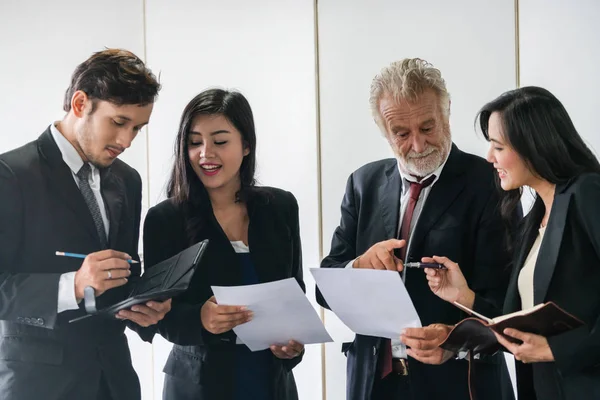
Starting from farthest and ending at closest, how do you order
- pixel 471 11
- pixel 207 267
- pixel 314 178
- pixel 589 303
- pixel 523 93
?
1. pixel 314 178
2. pixel 471 11
3. pixel 207 267
4. pixel 523 93
5. pixel 589 303

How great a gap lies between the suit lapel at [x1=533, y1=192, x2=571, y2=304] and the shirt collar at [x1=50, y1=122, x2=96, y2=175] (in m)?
1.60

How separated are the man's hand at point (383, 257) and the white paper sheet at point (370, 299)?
16 centimetres

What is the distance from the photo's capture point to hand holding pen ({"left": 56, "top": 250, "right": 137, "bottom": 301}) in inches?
93.4

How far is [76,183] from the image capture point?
8.41ft

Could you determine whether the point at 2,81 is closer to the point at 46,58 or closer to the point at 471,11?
the point at 46,58

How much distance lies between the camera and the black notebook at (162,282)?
7.23 ft

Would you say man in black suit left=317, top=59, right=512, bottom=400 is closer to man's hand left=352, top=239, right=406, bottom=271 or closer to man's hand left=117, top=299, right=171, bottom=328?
man's hand left=352, top=239, right=406, bottom=271

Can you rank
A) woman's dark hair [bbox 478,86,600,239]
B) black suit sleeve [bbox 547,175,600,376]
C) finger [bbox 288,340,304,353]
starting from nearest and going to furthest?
black suit sleeve [bbox 547,175,600,376]
woman's dark hair [bbox 478,86,600,239]
finger [bbox 288,340,304,353]

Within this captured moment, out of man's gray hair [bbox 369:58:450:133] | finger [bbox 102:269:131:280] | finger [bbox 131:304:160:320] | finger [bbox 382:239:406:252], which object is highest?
man's gray hair [bbox 369:58:450:133]

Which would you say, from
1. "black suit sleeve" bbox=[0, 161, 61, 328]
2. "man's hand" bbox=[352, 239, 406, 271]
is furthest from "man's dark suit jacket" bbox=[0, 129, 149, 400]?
"man's hand" bbox=[352, 239, 406, 271]

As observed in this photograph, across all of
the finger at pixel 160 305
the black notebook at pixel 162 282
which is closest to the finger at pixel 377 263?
the black notebook at pixel 162 282

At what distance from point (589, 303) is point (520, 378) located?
14.7 inches

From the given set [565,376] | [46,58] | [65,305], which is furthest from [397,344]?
[46,58]

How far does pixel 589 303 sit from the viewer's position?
1.99 meters
